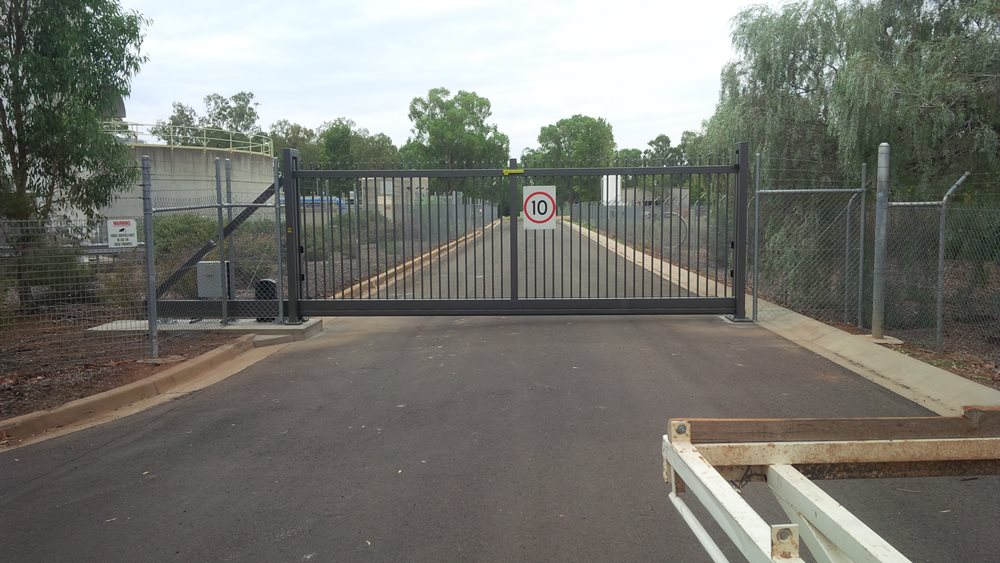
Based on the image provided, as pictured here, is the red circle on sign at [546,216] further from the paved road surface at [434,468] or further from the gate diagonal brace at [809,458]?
the gate diagonal brace at [809,458]

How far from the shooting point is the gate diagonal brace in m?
2.39

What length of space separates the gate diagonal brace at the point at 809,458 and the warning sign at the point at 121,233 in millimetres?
7923

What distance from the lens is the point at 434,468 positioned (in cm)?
538

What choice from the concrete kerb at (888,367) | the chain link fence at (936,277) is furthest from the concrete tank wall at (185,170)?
the chain link fence at (936,277)

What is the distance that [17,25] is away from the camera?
12.2 meters

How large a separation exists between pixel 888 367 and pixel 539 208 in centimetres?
542

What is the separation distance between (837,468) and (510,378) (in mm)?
5338

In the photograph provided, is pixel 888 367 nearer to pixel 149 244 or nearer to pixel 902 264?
pixel 902 264

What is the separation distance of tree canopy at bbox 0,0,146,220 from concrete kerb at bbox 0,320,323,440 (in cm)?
539

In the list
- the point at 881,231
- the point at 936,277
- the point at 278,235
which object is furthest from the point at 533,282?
the point at 881,231

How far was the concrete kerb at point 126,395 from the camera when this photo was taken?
655 cm

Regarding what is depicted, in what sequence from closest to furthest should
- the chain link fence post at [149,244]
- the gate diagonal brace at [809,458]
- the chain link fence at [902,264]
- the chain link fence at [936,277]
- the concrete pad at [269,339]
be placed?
the gate diagonal brace at [809,458] → the chain link fence post at [149,244] → the chain link fence at [902,264] → the chain link fence at [936,277] → the concrete pad at [269,339]

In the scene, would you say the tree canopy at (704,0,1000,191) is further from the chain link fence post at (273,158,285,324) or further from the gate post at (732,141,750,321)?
the chain link fence post at (273,158,285,324)

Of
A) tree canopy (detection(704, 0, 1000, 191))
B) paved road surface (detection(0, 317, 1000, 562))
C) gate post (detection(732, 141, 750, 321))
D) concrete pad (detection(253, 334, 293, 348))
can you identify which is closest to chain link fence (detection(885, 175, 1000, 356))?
tree canopy (detection(704, 0, 1000, 191))
